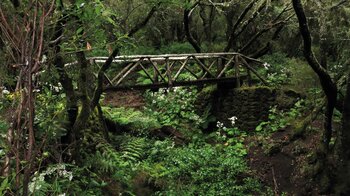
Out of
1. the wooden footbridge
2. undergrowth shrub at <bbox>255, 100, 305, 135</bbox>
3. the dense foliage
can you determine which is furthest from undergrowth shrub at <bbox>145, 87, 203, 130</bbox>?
undergrowth shrub at <bbox>255, 100, 305, 135</bbox>

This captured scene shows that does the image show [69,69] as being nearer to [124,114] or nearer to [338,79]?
[124,114]

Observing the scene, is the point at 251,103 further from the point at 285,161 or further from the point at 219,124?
the point at 285,161

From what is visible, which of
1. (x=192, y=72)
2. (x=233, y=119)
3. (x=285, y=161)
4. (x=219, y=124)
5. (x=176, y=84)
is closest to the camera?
(x=285, y=161)

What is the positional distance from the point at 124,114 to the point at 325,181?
20.5 ft

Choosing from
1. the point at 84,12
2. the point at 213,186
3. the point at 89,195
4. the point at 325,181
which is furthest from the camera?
the point at 213,186

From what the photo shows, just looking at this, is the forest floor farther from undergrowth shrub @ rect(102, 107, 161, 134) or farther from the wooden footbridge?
undergrowth shrub @ rect(102, 107, 161, 134)

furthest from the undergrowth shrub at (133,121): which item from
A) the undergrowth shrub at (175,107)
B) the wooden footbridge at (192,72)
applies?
the undergrowth shrub at (175,107)

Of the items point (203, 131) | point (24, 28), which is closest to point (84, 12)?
point (24, 28)

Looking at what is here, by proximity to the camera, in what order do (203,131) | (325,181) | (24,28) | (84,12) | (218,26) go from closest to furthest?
(24,28), (84,12), (325,181), (203,131), (218,26)

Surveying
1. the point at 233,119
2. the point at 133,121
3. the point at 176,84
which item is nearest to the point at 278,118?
the point at 233,119

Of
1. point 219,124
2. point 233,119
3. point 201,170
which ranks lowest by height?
point 201,170

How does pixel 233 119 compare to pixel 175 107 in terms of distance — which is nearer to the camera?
pixel 233 119

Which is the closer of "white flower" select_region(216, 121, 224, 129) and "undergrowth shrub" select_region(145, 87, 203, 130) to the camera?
"white flower" select_region(216, 121, 224, 129)

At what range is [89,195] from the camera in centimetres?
564
